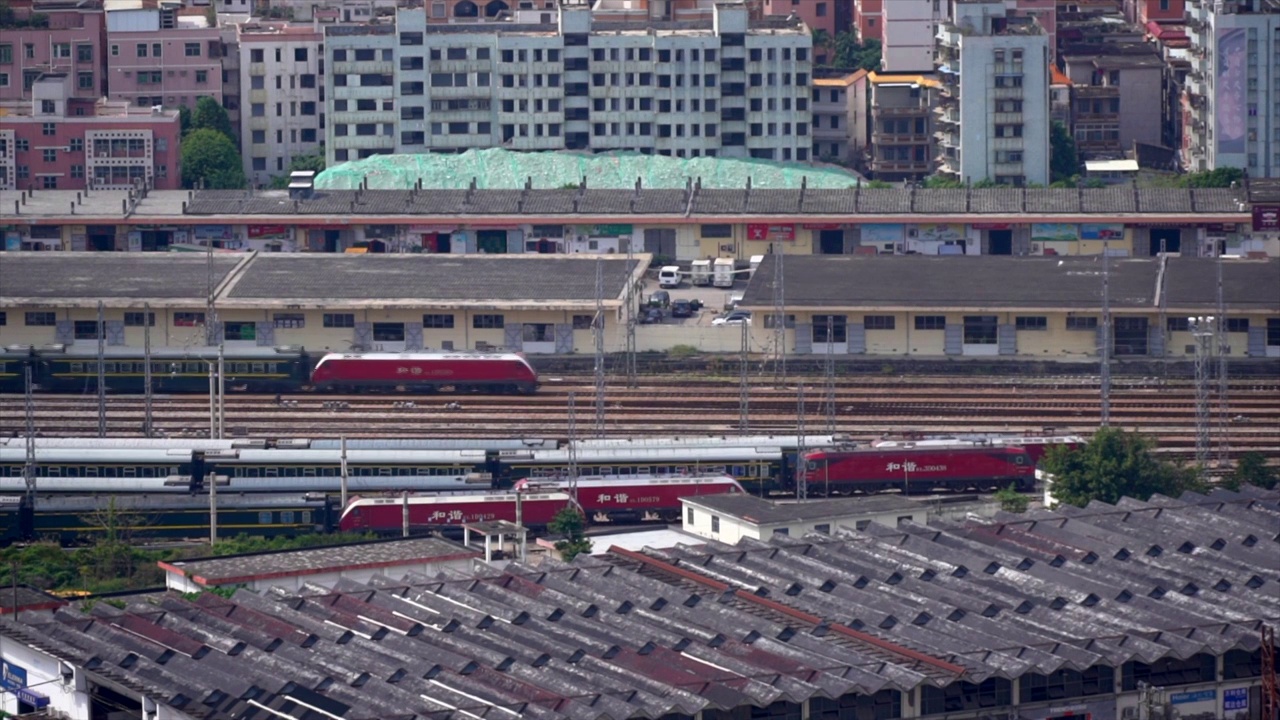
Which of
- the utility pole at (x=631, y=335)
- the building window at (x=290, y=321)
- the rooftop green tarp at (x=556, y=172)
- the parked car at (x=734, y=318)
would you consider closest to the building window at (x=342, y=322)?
the building window at (x=290, y=321)

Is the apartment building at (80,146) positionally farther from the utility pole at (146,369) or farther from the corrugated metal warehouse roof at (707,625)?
the corrugated metal warehouse roof at (707,625)

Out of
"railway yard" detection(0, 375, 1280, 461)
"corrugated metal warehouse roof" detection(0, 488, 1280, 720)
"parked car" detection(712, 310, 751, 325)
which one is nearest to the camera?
"corrugated metal warehouse roof" detection(0, 488, 1280, 720)

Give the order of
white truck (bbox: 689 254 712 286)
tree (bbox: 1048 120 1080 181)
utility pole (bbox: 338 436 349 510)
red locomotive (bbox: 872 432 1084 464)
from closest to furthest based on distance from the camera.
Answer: utility pole (bbox: 338 436 349 510), red locomotive (bbox: 872 432 1084 464), white truck (bbox: 689 254 712 286), tree (bbox: 1048 120 1080 181)

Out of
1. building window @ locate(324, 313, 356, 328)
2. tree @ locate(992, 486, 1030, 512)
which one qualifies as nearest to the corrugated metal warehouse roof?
tree @ locate(992, 486, 1030, 512)

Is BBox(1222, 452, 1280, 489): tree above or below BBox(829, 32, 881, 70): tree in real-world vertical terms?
below

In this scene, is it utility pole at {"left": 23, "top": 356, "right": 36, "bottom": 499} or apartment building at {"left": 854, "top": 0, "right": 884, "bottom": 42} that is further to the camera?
apartment building at {"left": 854, "top": 0, "right": 884, "bottom": 42}

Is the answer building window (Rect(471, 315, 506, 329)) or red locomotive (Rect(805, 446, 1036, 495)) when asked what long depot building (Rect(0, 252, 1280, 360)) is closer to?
building window (Rect(471, 315, 506, 329))
